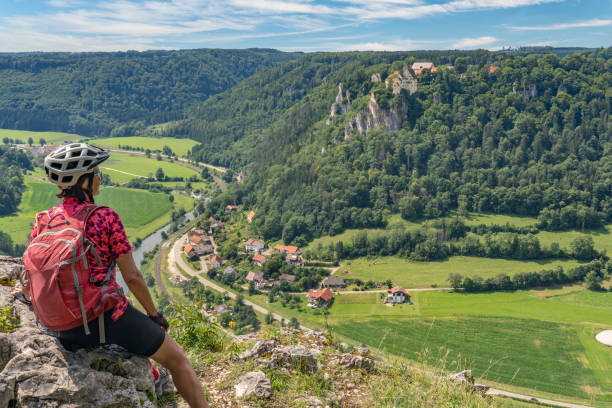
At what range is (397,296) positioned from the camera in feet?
154

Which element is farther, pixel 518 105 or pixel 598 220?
pixel 518 105

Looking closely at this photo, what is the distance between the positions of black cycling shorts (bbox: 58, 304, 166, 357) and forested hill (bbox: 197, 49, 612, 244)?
6384cm

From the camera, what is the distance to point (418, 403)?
212 inches

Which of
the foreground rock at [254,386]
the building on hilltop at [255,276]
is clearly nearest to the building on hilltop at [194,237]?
the building on hilltop at [255,276]

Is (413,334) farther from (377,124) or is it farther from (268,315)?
(377,124)

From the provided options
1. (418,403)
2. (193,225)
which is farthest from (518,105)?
(418,403)

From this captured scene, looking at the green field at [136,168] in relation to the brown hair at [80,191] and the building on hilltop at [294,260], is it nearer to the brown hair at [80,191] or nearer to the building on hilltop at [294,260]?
the building on hilltop at [294,260]

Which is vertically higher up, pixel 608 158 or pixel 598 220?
pixel 608 158

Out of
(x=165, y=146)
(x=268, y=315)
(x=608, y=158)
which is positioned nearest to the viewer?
(x=268, y=315)

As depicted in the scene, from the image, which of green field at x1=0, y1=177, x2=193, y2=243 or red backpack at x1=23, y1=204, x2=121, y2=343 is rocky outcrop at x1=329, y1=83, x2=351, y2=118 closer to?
green field at x1=0, y1=177, x2=193, y2=243

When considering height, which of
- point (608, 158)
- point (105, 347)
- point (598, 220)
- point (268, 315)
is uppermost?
point (105, 347)

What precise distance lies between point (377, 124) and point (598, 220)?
4469cm

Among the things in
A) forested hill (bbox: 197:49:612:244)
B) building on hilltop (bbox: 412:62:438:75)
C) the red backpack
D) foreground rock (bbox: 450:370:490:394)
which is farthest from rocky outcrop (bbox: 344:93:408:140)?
the red backpack

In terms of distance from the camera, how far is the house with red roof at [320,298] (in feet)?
153
